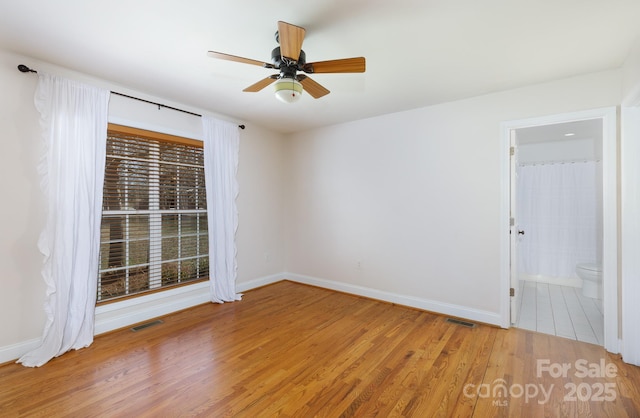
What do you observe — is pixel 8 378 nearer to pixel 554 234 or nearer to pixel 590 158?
pixel 554 234

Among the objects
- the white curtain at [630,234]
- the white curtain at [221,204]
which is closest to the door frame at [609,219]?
the white curtain at [630,234]

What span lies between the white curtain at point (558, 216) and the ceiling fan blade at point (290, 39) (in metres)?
4.96

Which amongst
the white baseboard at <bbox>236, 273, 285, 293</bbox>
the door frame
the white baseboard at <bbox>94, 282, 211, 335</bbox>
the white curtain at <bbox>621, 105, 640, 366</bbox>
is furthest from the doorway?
the white baseboard at <bbox>94, 282, 211, 335</bbox>

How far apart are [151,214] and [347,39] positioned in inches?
111

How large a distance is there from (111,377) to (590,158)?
22.3ft

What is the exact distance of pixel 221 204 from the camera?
3932 millimetres

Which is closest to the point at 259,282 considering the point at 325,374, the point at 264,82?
the point at 325,374

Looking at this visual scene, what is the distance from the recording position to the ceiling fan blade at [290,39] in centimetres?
173

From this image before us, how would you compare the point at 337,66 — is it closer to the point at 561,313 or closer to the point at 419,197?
the point at 419,197

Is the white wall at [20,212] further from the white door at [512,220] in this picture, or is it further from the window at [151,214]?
the white door at [512,220]

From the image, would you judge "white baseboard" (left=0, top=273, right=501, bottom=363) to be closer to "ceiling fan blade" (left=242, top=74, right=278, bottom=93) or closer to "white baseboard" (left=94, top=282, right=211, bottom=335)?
"white baseboard" (left=94, top=282, right=211, bottom=335)

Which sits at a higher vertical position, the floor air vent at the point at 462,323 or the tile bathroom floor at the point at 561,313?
the tile bathroom floor at the point at 561,313

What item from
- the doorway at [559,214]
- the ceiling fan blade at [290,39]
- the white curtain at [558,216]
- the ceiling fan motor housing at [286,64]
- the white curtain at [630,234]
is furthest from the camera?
the white curtain at [558,216]

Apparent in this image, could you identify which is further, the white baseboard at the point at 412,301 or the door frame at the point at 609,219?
the white baseboard at the point at 412,301
